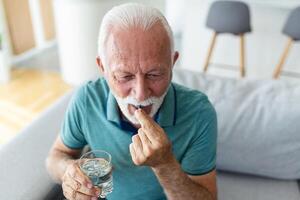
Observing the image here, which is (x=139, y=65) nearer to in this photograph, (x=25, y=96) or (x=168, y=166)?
(x=168, y=166)

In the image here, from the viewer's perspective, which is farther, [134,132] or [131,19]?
[134,132]

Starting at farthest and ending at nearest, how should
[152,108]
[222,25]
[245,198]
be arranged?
[222,25], [245,198], [152,108]

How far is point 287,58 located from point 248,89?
62.4 inches

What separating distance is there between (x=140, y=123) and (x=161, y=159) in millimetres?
106

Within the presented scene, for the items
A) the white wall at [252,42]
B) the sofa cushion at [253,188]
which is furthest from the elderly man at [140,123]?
the white wall at [252,42]

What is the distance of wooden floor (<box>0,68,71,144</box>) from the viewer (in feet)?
8.30

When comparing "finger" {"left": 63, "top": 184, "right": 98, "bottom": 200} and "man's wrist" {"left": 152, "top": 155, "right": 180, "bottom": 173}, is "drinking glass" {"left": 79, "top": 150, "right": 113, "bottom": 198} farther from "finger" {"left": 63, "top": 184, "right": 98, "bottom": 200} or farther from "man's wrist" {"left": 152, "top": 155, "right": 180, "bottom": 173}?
"man's wrist" {"left": 152, "top": 155, "right": 180, "bottom": 173}

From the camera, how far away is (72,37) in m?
2.88

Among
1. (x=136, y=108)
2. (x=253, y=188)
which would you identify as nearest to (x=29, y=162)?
(x=136, y=108)

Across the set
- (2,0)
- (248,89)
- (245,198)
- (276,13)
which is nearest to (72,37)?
(2,0)

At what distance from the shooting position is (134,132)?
3.22ft

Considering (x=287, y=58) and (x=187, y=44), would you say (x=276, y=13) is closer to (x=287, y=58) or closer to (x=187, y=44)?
(x=287, y=58)

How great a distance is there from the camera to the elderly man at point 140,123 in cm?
79

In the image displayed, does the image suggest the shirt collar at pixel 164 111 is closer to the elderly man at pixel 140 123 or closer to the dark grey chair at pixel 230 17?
the elderly man at pixel 140 123
